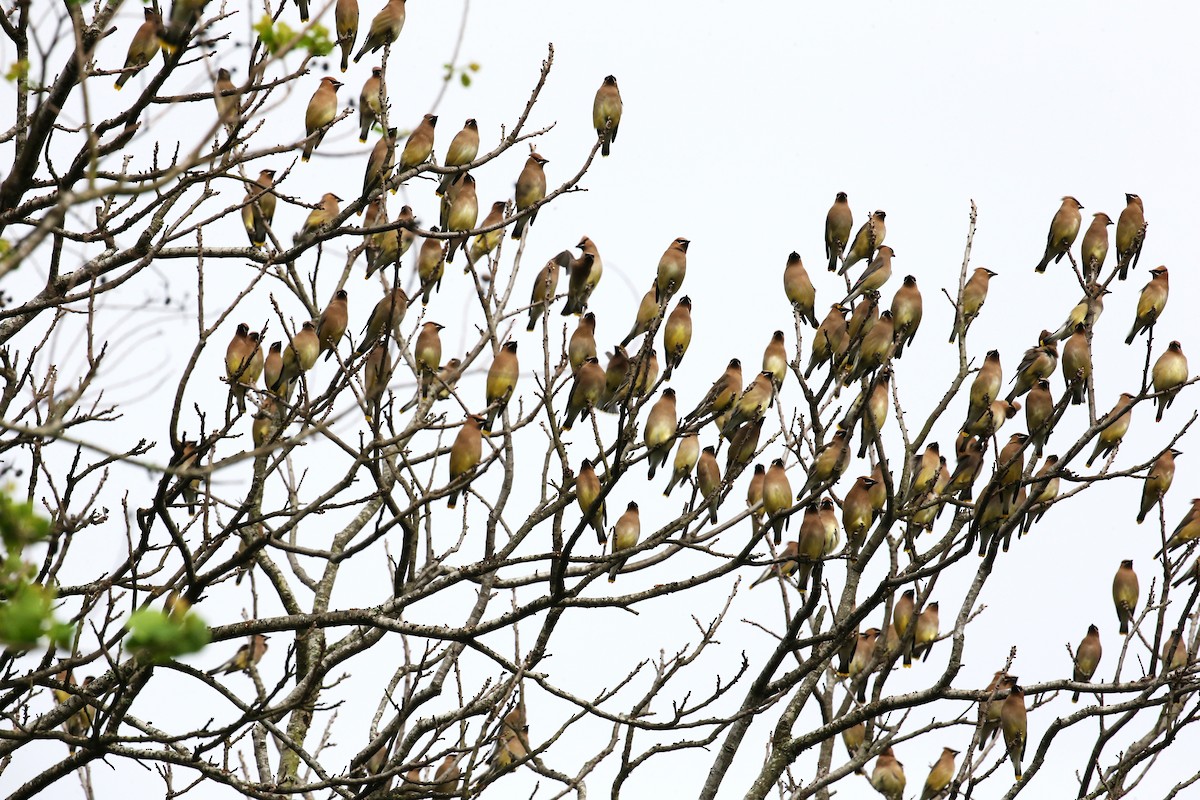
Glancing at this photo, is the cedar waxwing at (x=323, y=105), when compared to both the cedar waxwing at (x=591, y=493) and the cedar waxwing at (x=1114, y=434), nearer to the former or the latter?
the cedar waxwing at (x=591, y=493)

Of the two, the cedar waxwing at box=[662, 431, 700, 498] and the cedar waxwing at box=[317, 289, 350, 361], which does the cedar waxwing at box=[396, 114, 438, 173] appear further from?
the cedar waxwing at box=[662, 431, 700, 498]

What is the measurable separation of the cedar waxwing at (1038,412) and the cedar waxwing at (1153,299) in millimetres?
737

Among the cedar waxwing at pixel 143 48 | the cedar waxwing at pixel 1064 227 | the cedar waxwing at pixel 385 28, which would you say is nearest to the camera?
the cedar waxwing at pixel 143 48

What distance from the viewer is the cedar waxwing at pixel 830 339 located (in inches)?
288

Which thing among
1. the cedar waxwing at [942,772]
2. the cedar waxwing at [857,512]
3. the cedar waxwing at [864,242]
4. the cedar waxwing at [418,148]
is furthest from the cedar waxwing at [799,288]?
the cedar waxwing at [942,772]

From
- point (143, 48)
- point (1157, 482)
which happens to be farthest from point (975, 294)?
point (143, 48)

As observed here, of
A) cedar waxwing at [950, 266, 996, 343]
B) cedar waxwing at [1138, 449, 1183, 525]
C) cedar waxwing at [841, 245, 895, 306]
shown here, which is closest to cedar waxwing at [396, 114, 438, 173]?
cedar waxwing at [841, 245, 895, 306]

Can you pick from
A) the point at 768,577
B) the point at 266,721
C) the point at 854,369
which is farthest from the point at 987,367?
the point at 266,721

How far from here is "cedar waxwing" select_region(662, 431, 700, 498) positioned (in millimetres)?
7539

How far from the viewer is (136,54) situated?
6.41 meters

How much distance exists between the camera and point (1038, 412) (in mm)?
7766

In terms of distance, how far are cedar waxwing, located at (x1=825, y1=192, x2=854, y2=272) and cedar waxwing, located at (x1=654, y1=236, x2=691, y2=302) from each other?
1689mm

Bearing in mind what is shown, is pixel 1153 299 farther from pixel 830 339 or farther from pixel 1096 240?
pixel 830 339

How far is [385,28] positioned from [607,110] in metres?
1.22
